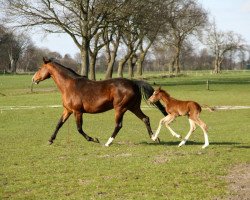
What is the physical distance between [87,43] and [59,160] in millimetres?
36989

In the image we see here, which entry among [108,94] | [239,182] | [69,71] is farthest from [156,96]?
[239,182]

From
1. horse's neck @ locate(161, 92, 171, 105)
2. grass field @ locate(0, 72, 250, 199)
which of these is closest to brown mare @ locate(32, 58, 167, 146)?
horse's neck @ locate(161, 92, 171, 105)

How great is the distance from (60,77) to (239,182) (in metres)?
6.97

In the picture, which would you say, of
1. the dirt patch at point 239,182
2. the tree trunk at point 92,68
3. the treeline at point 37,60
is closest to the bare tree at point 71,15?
the tree trunk at point 92,68

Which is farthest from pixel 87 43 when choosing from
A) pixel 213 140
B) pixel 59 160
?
pixel 59 160

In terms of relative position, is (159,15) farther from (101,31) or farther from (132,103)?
(132,103)

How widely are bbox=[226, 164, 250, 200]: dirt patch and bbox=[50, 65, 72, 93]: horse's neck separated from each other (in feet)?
19.4

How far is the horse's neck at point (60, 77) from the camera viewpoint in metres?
13.9

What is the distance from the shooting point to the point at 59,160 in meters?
11.2

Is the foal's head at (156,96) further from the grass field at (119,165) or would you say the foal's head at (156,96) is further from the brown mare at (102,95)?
the grass field at (119,165)

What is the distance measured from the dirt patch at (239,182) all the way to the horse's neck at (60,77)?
591cm

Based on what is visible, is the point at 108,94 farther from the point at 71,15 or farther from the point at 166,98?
the point at 71,15

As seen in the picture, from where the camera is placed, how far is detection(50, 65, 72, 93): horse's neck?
45.5ft

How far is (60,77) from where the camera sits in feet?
45.9
